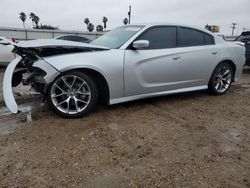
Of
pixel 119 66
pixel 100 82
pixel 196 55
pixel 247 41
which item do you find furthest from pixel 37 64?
pixel 247 41

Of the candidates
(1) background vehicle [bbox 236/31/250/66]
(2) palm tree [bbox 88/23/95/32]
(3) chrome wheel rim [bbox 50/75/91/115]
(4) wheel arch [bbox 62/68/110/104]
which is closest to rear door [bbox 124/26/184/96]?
(4) wheel arch [bbox 62/68/110/104]

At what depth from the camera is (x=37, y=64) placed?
4.19m

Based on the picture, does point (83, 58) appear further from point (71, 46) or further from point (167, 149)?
point (167, 149)

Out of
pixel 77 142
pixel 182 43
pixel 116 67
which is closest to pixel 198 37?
pixel 182 43

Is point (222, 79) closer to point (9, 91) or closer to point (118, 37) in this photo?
point (118, 37)

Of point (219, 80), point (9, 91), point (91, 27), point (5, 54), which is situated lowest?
point (219, 80)

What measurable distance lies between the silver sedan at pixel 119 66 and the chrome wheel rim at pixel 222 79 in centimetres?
7

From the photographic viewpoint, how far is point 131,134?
3.79 meters

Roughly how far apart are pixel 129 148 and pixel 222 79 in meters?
3.58

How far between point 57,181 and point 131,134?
137 cm

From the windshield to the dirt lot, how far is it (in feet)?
3.65

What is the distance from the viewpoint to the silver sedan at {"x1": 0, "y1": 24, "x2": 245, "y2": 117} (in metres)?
4.21

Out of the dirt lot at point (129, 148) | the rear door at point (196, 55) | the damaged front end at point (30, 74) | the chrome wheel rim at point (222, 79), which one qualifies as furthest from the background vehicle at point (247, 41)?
the damaged front end at point (30, 74)

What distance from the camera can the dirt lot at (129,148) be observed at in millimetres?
2729
